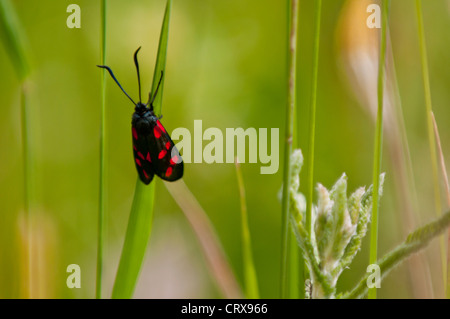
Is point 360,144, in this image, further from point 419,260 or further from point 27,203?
point 27,203

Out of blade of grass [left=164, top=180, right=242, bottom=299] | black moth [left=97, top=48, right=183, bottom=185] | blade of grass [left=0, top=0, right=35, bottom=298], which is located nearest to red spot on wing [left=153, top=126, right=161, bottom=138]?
black moth [left=97, top=48, right=183, bottom=185]

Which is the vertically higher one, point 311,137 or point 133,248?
point 311,137

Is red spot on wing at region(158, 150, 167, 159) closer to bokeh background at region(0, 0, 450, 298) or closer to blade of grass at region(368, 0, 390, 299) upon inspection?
bokeh background at region(0, 0, 450, 298)

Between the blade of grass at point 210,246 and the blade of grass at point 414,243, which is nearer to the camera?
the blade of grass at point 414,243

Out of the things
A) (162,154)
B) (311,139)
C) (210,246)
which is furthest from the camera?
(162,154)

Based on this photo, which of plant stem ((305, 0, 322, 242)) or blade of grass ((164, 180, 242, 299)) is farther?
blade of grass ((164, 180, 242, 299))

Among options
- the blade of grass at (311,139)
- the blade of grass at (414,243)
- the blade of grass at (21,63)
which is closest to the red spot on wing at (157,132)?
the blade of grass at (21,63)

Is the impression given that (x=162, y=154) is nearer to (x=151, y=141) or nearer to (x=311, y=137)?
(x=151, y=141)

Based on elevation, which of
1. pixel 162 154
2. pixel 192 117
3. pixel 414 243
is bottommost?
pixel 414 243

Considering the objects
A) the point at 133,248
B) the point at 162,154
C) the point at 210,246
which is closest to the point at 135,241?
the point at 133,248

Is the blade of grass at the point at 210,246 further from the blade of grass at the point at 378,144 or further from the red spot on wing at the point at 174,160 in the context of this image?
the blade of grass at the point at 378,144
